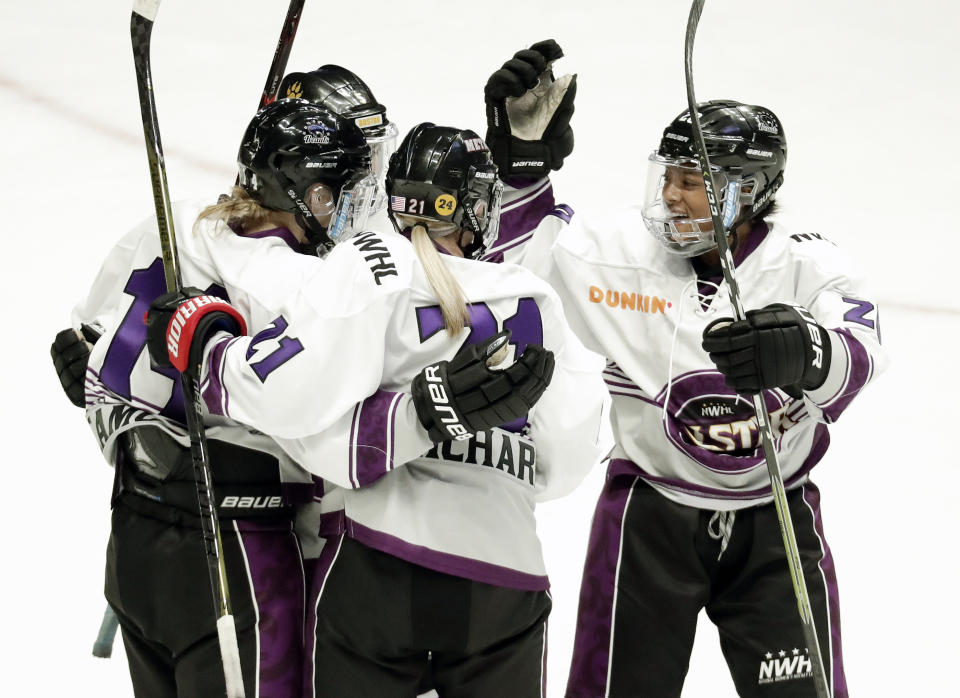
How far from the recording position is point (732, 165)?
2.58m

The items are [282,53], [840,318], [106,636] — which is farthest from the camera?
[282,53]

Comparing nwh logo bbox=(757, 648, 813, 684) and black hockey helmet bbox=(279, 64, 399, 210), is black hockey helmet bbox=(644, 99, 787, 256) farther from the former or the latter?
nwh logo bbox=(757, 648, 813, 684)

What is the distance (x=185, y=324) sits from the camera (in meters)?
1.97

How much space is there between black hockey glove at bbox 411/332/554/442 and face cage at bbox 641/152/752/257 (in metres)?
0.73

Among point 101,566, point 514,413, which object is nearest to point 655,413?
point 514,413

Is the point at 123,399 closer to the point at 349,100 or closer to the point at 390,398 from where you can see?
the point at 390,398

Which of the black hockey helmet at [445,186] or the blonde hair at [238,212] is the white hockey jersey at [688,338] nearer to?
the black hockey helmet at [445,186]

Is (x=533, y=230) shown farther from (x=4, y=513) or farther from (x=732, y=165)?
(x=4, y=513)

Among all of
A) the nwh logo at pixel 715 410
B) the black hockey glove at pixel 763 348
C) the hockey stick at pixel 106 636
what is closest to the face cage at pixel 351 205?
the black hockey glove at pixel 763 348

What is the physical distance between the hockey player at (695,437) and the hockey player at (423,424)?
20.0 inches

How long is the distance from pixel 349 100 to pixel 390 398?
1.18 m

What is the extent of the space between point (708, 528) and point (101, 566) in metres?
1.81

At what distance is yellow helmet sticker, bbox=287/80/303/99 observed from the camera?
298cm

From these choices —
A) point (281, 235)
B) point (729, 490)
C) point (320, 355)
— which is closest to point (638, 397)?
point (729, 490)
